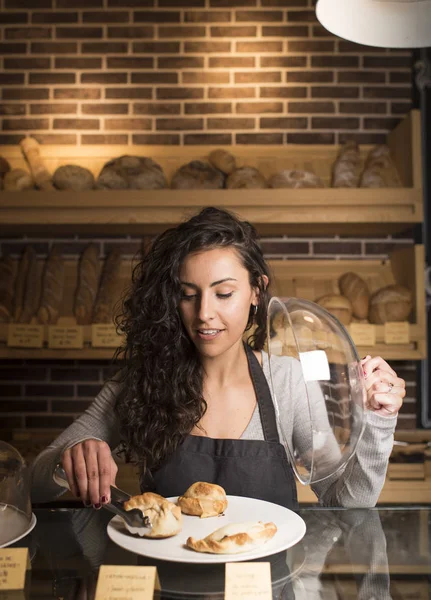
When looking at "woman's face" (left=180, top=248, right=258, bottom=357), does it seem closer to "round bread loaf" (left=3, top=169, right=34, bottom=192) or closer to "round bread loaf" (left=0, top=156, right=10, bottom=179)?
"round bread loaf" (left=3, top=169, right=34, bottom=192)

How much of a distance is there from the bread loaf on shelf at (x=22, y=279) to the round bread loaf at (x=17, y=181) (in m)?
0.30

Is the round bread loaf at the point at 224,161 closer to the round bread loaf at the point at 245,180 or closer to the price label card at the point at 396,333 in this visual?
the round bread loaf at the point at 245,180

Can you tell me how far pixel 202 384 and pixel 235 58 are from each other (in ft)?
5.90

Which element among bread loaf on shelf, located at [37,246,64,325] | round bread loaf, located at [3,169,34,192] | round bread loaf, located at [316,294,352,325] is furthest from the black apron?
round bread loaf, located at [3,169,34,192]

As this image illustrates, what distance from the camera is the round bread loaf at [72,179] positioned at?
258 cm

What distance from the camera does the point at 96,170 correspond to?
2.88 m

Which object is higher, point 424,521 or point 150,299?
point 150,299

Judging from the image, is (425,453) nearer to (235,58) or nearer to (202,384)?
(202,384)

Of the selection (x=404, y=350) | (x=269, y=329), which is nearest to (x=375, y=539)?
(x=269, y=329)

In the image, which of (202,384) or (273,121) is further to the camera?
(273,121)

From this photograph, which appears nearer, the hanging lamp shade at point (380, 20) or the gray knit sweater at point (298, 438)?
the gray knit sweater at point (298, 438)

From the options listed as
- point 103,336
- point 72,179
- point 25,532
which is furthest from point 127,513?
point 72,179

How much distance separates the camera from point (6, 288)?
2705 mm

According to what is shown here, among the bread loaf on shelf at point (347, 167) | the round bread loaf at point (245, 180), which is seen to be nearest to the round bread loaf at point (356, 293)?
the bread loaf on shelf at point (347, 167)
